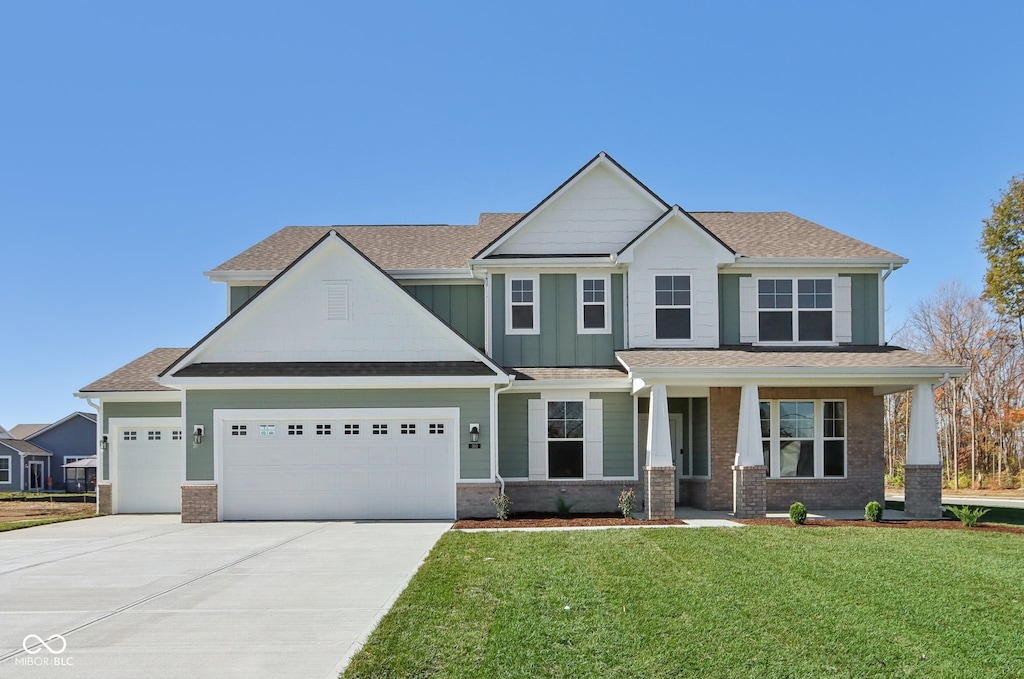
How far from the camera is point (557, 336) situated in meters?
19.2

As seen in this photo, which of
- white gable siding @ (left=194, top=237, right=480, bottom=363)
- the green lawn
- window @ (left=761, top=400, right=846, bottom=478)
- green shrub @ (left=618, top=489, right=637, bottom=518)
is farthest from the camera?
window @ (left=761, top=400, right=846, bottom=478)

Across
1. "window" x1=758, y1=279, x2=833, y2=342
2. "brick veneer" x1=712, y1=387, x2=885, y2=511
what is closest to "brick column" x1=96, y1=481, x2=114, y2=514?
"brick veneer" x1=712, y1=387, x2=885, y2=511

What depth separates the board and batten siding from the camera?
754 inches

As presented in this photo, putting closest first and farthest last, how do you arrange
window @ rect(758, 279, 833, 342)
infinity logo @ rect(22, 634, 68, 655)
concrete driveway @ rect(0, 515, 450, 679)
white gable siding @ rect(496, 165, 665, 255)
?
1. concrete driveway @ rect(0, 515, 450, 679)
2. infinity logo @ rect(22, 634, 68, 655)
3. window @ rect(758, 279, 833, 342)
4. white gable siding @ rect(496, 165, 665, 255)

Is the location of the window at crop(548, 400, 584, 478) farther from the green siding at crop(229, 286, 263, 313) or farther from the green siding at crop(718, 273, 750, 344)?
the green siding at crop(229, 286, 263, 313)

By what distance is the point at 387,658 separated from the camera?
6797 millimetres

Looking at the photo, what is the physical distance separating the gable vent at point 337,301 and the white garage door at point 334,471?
2334 millimetres

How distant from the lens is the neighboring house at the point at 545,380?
1712cm

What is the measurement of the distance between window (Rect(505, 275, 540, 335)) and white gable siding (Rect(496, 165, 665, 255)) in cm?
76

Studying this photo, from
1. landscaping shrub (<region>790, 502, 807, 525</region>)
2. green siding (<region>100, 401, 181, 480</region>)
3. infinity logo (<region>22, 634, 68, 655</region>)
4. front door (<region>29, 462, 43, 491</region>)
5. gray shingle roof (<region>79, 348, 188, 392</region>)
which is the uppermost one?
gray shingle roof (<region>79, 348, 188, 392</region>)

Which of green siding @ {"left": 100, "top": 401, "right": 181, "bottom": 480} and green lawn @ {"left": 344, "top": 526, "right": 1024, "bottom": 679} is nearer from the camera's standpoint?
green lawn @ {"left": 344, "top": 526, "right": 1024, "bottom": 679}

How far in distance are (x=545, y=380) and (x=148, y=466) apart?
34.0ft

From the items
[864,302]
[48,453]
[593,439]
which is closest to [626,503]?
[593,439]

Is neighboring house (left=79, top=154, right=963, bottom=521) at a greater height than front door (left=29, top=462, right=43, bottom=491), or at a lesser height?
greater
